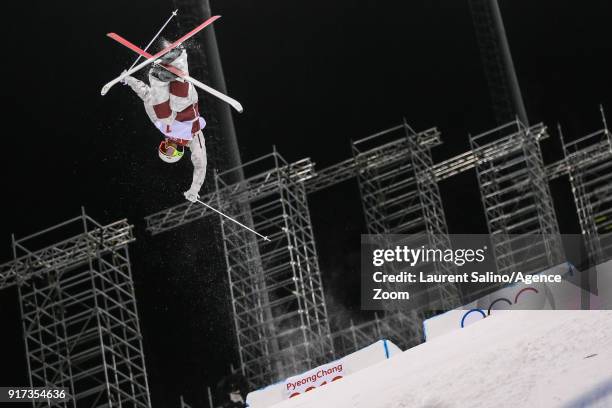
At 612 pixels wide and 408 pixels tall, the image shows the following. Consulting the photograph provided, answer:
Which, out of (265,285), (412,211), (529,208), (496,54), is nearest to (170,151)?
(265,285)

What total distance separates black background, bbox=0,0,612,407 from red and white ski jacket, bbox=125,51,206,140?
11.3 metres

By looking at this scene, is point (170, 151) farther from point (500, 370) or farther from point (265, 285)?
point (265, 285)

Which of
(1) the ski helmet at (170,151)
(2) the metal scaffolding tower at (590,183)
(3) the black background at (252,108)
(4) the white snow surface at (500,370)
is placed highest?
(3) the black background at (252,108)

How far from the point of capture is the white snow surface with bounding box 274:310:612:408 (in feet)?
40.5

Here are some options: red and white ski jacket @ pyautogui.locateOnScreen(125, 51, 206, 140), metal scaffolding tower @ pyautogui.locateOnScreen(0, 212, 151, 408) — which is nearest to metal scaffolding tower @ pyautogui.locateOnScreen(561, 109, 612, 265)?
metal scaffolding tower @ pyautogui.locateOnScreen(0, 212, 151, 408)

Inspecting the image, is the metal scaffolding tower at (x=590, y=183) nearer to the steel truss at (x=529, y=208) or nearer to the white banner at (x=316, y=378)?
the steel truss at (x=529, y=208)

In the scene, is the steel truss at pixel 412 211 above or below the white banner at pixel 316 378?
above

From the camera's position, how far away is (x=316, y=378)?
18.7 m

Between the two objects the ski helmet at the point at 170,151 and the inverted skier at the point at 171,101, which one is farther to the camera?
the ski helmet at the point at 170,151

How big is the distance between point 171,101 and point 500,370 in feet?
19.1

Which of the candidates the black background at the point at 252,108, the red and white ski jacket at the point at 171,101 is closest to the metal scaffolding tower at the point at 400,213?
the black background at the point at 252,108

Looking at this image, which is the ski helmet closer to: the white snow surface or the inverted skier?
the inverted skier

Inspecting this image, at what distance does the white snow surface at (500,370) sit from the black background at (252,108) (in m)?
12.9

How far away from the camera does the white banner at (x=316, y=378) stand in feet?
61.1
